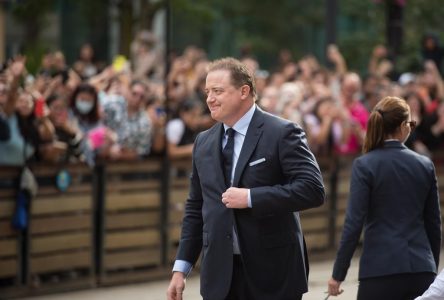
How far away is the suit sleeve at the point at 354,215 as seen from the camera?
6699mm

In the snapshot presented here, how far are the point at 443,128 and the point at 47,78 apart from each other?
5.63m

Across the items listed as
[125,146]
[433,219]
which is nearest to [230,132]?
[433,219]

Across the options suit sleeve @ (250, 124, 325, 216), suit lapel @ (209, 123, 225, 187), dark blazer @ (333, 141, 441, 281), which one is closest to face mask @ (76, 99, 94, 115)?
dark blazer @ (333, 141, 441, 281)

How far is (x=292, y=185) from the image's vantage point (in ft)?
18.8

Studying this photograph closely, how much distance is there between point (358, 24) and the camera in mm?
25406

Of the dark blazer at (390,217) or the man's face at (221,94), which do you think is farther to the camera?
the dark blazer at (390,217)

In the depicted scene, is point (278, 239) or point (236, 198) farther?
point (278, 239)

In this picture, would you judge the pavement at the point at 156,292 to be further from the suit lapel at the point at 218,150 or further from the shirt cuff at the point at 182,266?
the suit lapel at the point at 218,150

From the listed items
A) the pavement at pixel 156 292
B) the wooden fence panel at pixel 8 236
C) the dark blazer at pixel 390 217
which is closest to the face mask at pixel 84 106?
the wooden fence panel at pixel 8 236

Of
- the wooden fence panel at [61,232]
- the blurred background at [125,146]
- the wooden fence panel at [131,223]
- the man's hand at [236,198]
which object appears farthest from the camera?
the wooden fence panel at [131,223]

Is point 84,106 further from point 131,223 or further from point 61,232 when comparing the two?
point 131,223

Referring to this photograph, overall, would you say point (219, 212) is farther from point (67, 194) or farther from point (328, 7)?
point (328, 7)

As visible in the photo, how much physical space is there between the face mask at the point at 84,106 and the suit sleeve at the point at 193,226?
17.1 ft

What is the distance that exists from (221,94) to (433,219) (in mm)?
1717
